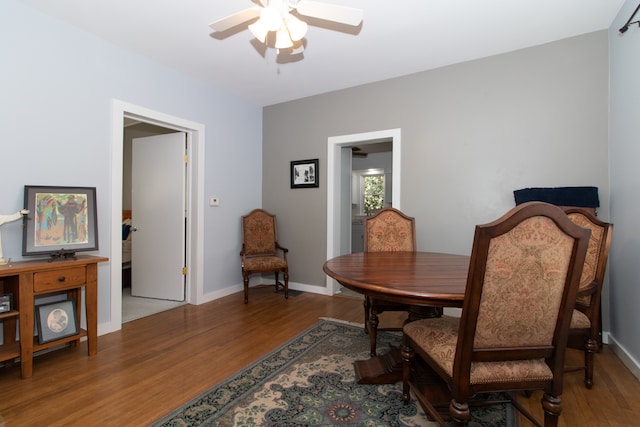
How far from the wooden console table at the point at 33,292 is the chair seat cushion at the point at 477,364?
7.78 ft

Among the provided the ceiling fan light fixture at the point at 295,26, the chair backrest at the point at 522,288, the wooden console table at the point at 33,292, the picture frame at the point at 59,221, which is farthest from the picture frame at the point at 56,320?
the chair backrest at the point at 522,288

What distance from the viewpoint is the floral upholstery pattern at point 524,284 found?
1.08 meters

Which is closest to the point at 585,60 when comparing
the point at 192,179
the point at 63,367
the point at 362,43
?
the point at 362,43

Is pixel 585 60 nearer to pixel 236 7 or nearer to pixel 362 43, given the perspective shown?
pixel 362 43

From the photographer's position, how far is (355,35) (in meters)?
2.65

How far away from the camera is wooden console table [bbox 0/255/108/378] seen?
1956 millimetres

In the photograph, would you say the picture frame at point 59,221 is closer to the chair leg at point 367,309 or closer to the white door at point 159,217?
the white door at point 159,217

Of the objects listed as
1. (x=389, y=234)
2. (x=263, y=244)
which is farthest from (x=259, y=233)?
(x=389, y=234)

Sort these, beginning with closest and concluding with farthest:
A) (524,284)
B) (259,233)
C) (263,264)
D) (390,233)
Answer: (524,284) < (390,233) < (263,264) < (259,233)

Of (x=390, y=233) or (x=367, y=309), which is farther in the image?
(x=390, y=233)

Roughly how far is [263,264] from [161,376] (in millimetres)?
1837

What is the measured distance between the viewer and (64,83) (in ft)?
8.06

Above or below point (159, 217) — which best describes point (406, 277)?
below

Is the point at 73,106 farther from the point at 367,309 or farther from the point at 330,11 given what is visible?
the point at 367,309
